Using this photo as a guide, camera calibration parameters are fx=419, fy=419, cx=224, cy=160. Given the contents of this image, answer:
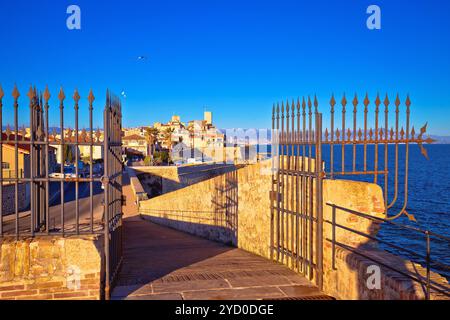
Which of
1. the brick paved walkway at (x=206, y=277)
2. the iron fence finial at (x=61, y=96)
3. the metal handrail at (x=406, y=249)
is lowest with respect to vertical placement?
the brick paved walkway at (x=206, y=277)

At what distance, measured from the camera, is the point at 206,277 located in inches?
269

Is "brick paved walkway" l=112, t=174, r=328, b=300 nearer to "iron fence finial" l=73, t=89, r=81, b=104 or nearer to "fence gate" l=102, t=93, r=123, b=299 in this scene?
"fence gate" l=102, t=93, r=123, b=299

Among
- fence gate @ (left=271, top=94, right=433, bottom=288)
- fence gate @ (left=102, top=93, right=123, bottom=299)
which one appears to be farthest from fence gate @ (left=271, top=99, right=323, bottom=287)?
fence gate @ (left=102, top=93, right=123, bottom=299)

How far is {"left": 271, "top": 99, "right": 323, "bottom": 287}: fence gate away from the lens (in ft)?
21.2

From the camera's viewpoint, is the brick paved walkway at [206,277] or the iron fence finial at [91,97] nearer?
the iron fence finial at [91,97]

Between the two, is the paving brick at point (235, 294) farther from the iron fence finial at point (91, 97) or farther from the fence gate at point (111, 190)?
the iron fence finial at point (91, 97)

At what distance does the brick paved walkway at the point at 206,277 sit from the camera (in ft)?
19.7

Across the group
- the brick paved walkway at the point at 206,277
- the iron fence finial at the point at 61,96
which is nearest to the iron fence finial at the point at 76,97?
the iron fence finial at the point at 61,96

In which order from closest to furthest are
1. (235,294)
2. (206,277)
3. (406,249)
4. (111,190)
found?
(406,249) → (235,294) → (111,190) → (206,277)

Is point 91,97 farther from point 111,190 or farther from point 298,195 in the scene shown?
point 298,195

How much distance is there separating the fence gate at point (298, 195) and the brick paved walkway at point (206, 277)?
1.11ft

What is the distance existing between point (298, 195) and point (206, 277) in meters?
2.04

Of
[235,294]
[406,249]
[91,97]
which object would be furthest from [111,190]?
[406,249]

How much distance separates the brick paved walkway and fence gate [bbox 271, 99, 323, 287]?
340 mm
